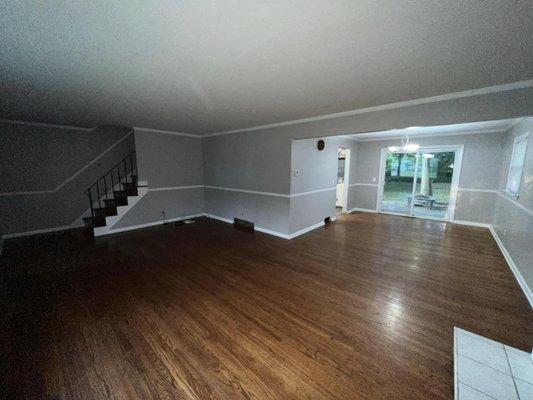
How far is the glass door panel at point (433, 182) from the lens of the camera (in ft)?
21.7

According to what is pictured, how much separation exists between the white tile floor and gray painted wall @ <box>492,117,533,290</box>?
5.00ft

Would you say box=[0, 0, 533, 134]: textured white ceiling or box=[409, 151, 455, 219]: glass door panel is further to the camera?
box=[409, 151, 455, 219]: glass door panel

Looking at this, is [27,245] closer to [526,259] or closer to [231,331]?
[231,331]

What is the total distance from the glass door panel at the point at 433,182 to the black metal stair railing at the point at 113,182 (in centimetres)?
860

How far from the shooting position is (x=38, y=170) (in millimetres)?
5047

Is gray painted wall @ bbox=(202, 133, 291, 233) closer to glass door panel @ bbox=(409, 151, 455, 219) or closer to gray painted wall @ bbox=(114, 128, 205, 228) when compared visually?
gray painted wall @ bbox=(114, 128, 205, 228)

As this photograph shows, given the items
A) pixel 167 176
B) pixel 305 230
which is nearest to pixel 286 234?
pixel 305 230

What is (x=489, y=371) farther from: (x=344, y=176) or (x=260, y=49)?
(x=344, y=176)

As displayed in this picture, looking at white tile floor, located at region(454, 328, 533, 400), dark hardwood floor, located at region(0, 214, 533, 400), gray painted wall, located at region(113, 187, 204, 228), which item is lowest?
dark hardwood floor, located at region(0, 214, 533, 400)

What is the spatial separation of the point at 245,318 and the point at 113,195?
212 inches

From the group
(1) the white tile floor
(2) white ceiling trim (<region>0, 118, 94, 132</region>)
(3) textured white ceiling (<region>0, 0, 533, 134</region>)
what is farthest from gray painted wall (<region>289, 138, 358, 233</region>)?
(2) white ceiling trim (<region>0, 118, 94, 132</region>)

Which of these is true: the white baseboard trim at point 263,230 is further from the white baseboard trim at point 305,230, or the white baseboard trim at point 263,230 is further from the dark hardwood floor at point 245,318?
the dark hardwood floor at point 245,318

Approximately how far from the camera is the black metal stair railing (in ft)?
18.8

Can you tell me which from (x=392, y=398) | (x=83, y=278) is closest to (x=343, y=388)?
(x=392, y=398)
